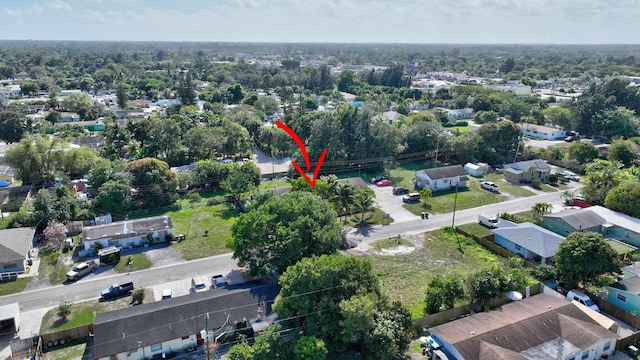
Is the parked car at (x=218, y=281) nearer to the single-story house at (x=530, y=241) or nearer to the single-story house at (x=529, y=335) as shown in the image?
the single-story house at (x=529, y=335)

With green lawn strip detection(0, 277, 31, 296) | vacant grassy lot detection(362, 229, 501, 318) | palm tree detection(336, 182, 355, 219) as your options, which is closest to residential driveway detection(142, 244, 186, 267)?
green lawn strip detection(0, 277, 31, 296)

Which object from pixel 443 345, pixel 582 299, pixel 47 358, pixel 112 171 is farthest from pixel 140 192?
pixel 582 299

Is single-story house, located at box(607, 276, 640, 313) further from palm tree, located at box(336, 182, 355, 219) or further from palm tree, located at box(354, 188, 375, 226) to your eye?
palm tree, located at box(336, 182, 355, 219)

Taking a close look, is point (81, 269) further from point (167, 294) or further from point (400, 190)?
point (400, 190)

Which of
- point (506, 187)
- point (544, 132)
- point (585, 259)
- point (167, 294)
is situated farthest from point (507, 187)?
point (167, 294)

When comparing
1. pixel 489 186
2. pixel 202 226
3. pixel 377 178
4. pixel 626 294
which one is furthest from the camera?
pixel 377 178
